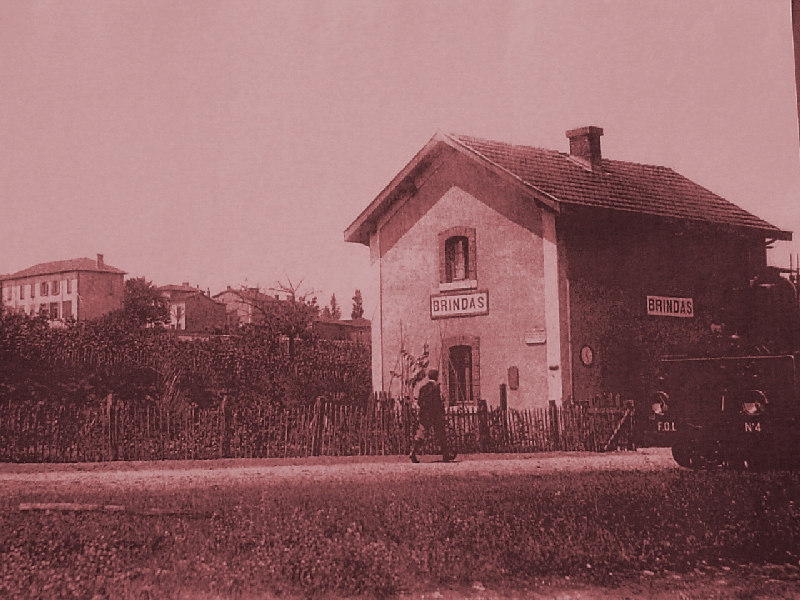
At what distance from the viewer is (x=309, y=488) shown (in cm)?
864

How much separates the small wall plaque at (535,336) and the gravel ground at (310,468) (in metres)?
1.50

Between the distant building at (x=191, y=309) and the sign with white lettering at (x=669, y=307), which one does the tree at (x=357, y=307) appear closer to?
the distant building at (x=191, y=309)

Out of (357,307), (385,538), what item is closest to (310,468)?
(357,307)

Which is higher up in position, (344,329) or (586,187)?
(586,187)

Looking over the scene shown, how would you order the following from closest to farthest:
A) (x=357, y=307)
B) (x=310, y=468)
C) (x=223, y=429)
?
(x=357, y=307)
(x=310, y=468)
(x=223, y=429)

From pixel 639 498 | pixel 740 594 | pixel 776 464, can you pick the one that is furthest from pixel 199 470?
pixel 740 594

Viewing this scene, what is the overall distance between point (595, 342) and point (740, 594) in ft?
26.6

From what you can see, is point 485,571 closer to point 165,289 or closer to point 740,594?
point 740,594

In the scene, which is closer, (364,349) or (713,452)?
(713,452)

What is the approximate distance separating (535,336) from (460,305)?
1.65 meters

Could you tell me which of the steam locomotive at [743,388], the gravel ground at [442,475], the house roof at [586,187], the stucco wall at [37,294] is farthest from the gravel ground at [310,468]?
the house roof at [586,187]

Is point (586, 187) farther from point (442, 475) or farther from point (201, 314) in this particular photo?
point (201, 314)

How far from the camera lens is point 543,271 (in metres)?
13.2

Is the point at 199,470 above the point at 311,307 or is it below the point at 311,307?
below
